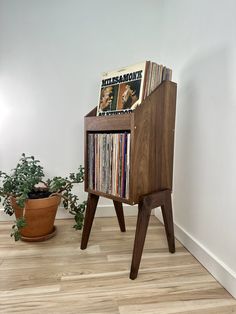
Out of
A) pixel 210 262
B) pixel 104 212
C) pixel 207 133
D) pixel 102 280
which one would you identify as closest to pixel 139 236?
pixel 102 280

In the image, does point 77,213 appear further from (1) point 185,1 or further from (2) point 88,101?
(1) point 185,1

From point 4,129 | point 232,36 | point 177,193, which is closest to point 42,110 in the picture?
point 4,129

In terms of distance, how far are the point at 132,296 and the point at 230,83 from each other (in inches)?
37.6

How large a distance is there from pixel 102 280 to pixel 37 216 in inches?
21.6

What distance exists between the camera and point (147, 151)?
0.93 metres

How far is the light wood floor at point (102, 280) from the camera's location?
0.75 metres

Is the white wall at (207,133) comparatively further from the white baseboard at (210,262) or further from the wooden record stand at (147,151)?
the wooden record stand at (147,151)

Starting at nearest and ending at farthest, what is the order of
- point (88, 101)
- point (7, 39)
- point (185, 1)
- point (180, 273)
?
point (180, 273) → point (185, 1) → point (7, 39) → point (88, 101)

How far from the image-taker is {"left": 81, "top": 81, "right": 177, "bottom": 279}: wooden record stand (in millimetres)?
889

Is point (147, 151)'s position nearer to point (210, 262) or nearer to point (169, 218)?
point (169, 218)

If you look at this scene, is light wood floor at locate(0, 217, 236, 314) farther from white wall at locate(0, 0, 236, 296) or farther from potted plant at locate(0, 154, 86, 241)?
white wall at locate(0, 0, 236, 296)

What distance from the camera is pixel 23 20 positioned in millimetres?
1435

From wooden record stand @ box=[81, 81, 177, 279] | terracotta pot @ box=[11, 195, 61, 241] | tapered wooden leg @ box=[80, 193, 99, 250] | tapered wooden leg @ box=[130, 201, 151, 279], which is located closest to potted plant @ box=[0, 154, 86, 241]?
terracotta pot @ box=[11, 195, 61, 241]

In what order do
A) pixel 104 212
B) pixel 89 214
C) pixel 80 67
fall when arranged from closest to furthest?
pixel 89 214 < pixel 80 67 < pixel 104 212
